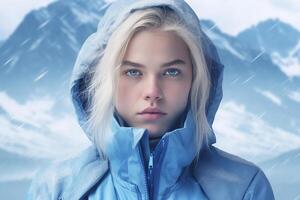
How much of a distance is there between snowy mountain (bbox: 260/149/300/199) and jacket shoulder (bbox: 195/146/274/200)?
252mm

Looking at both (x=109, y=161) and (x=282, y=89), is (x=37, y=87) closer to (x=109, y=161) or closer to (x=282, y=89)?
(x=109, y=161)

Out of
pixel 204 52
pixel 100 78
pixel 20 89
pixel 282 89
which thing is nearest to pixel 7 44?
pixel 20 89

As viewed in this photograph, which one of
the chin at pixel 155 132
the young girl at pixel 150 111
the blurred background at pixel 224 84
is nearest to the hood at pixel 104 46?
Answer: the young girl at pixel 150 111

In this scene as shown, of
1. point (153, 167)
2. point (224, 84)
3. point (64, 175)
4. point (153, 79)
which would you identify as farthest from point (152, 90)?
point (224, 84)

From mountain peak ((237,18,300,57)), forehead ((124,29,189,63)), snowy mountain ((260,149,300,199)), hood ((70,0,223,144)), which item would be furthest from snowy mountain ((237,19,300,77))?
forehead ((124,29,189,63))

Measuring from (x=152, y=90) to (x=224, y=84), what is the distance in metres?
0.43

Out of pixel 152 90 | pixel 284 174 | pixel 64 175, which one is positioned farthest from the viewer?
pixel 284 174

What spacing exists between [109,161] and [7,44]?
1.54 feet

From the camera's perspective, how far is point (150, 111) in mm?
1125

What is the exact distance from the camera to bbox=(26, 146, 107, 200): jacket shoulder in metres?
1.19

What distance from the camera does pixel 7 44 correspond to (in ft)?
4.89

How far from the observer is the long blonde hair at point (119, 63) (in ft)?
3.67

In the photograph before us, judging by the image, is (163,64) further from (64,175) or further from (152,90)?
(64,175)

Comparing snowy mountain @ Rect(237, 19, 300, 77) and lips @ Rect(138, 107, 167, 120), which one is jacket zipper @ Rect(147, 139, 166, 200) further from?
snowy mountain @ Rect(237, 19, 300, 77)
